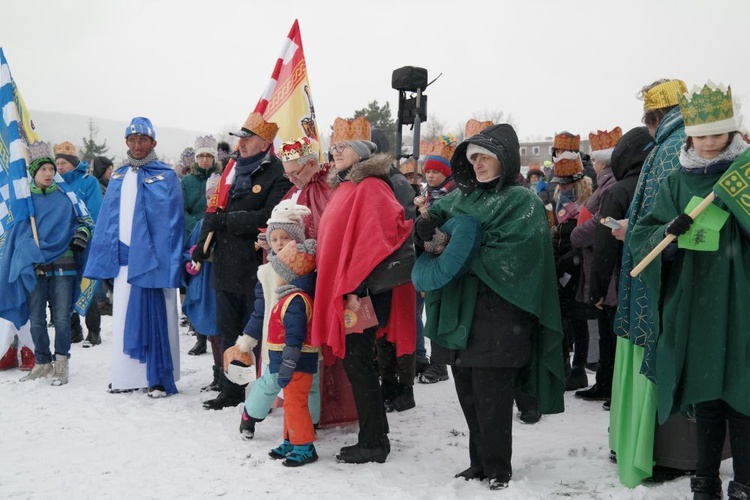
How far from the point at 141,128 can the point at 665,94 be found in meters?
4.87

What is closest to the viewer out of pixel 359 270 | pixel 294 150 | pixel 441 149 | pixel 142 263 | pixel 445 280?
pixel 445 280

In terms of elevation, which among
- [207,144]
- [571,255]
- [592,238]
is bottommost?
[571,255]

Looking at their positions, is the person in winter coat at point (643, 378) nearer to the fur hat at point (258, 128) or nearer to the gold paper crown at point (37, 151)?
the fur hat at point (258, 128)

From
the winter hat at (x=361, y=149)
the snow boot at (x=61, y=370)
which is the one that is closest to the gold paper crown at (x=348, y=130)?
the winter hat at (x=361, y=149)

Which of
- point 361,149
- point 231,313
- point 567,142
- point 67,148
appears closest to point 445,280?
point 361,149

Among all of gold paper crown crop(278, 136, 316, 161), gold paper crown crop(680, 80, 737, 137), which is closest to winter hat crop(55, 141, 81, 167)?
gold paper crown crop(278, 136, 316, 161)

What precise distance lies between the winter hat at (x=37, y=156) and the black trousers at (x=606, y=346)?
230 inches

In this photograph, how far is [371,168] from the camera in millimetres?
4836

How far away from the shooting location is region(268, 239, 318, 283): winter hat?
4.85 metres

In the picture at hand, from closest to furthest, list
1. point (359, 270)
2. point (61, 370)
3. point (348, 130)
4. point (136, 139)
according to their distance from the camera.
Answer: point (359, 270) < point (348, 130) < point (136, 139) < point (61, 370)

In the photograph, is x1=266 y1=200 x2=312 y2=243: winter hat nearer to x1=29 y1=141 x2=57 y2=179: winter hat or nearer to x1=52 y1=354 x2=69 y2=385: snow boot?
x1=52 y1=354 x2=69 y2=385: snow boot

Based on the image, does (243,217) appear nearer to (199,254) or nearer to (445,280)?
(199,254)

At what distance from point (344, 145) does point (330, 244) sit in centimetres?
80

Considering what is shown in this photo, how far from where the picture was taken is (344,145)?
16.7 feet
